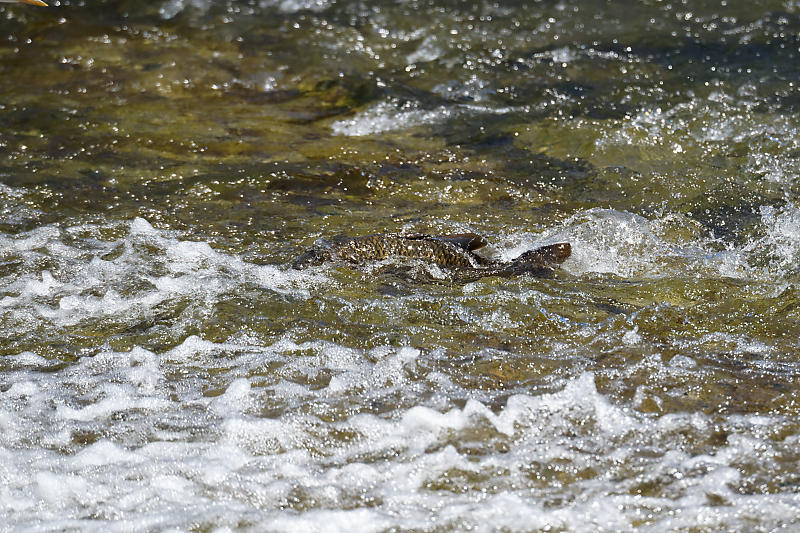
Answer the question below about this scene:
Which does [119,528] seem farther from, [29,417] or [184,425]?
[29,417]

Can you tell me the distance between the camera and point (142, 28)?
8.76 meters

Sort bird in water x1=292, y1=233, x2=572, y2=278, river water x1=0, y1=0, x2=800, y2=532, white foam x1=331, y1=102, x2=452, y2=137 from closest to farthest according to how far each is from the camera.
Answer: river water x1=0, y1=0, x2=800, y2=532, bird in water x1=292, y1=233, x2=572, y2=278, white foam x1=331, y1=102, x2=452, y2=137

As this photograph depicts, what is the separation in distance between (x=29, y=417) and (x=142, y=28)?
21.7 feet

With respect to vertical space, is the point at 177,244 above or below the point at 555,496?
below

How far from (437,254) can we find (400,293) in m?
0.33

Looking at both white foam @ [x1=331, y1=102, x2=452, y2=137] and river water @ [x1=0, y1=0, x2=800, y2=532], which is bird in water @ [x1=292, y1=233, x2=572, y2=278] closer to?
river water @ [x1=0, y1=0, x2=800, y2=532]

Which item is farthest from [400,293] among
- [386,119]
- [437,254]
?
[386,119]

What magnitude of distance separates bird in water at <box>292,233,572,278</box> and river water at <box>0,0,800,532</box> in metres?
0.07

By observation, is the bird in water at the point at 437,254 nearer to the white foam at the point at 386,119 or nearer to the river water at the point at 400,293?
the river water at the point at 400,293

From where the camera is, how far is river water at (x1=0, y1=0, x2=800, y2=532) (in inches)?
106

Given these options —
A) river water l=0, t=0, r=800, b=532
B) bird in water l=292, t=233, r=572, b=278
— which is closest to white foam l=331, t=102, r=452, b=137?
river water l=0, t=0, r=800, b=532

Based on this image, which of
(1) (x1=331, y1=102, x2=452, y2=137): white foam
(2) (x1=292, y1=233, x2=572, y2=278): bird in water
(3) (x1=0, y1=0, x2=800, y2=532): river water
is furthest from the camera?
(1) (x1=331, y1=102, x2=452, y2=137): white foam

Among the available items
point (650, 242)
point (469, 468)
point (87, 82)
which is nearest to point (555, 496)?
point (469, 468)

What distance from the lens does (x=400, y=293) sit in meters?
3.93
